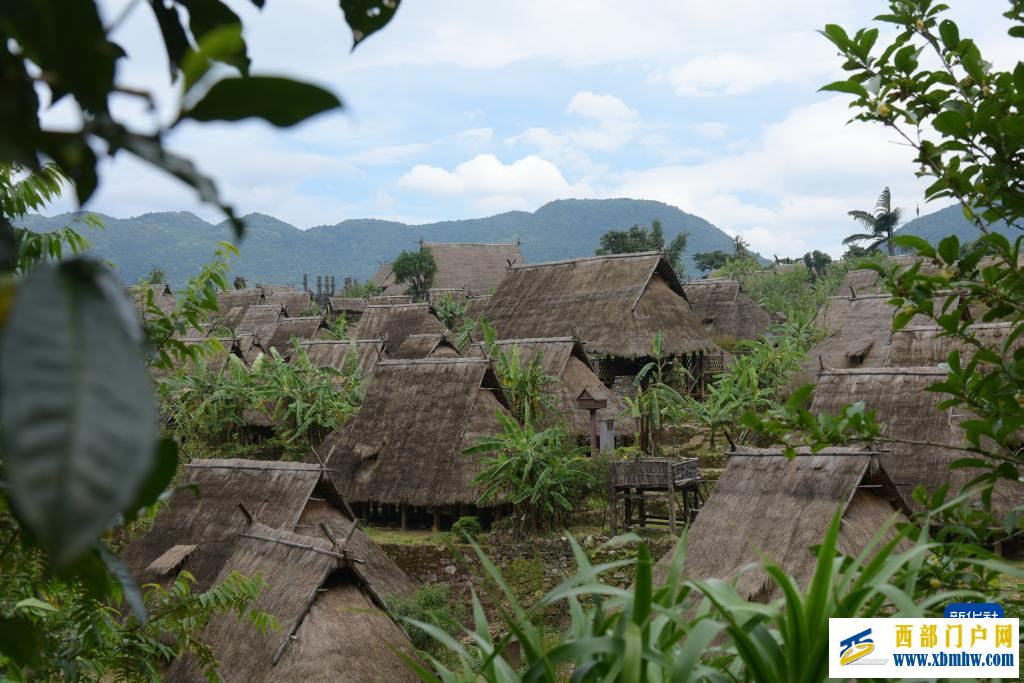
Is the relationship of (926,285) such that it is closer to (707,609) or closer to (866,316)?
(707,609)

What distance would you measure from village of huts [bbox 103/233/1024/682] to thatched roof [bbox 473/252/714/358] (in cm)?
6

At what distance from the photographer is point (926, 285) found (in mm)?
2373

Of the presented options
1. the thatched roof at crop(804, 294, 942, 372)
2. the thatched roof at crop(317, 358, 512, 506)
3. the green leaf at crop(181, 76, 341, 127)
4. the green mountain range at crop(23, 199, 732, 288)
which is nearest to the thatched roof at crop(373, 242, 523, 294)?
the thatched roof at crop(804, 294, 942, 372)

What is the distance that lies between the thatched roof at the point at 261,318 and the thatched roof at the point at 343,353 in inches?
317

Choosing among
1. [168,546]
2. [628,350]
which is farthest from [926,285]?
[628,350]

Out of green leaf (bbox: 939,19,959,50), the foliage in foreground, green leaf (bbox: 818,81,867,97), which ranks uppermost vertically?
green leaf (bbox: 939,19,959,50)

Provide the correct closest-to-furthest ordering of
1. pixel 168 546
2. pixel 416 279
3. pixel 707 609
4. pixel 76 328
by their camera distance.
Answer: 1. pixel 76 328
2. pixel 707 609
3. pixel 168 546
4. pixel 416 279

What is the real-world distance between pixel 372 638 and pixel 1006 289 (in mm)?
7224

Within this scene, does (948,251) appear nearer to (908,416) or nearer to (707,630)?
(707,630)

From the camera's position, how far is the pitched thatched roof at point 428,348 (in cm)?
1995

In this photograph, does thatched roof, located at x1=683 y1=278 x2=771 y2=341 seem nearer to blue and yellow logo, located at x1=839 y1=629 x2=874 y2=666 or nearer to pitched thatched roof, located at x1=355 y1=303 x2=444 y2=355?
pitched thatched roof, located at x1=355 y1=303 x2=444 y2=355

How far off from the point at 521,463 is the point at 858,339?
35.2 ft

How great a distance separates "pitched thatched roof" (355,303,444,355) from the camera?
24859 millimetres

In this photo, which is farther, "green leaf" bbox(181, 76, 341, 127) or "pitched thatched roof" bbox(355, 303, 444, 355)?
"pitched thatched roof" bbox(355, 303, 444, 355)
